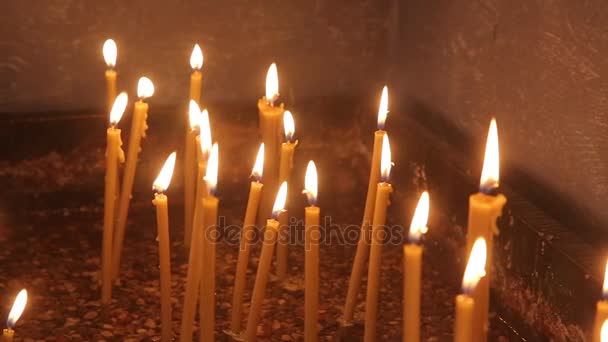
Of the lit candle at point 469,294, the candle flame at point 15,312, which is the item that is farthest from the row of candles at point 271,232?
the candle flame at point 15,312

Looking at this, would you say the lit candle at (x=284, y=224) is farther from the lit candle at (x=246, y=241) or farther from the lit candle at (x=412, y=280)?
the lit candle at (x=412, y=280)

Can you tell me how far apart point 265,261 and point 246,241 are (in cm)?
11

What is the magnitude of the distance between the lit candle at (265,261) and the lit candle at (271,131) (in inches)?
12.7

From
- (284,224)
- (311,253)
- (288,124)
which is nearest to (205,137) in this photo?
(288,124)

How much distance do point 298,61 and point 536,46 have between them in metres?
0.88

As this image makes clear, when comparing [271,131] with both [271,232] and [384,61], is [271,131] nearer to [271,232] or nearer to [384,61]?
[271,232]

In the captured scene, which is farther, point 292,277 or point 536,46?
point 292,277

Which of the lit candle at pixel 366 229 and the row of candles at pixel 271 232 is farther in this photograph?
the lit candle at pixel 366 229

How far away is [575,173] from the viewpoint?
1.94 metres

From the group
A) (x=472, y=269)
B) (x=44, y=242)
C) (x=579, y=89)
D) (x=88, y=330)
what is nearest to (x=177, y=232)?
(x=44, y=242)

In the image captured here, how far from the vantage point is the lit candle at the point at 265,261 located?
1.66 meters

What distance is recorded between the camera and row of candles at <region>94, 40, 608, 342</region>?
125 centimetres

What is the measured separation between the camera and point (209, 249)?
1.64 meters

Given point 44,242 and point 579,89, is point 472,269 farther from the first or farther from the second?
point 44,242
